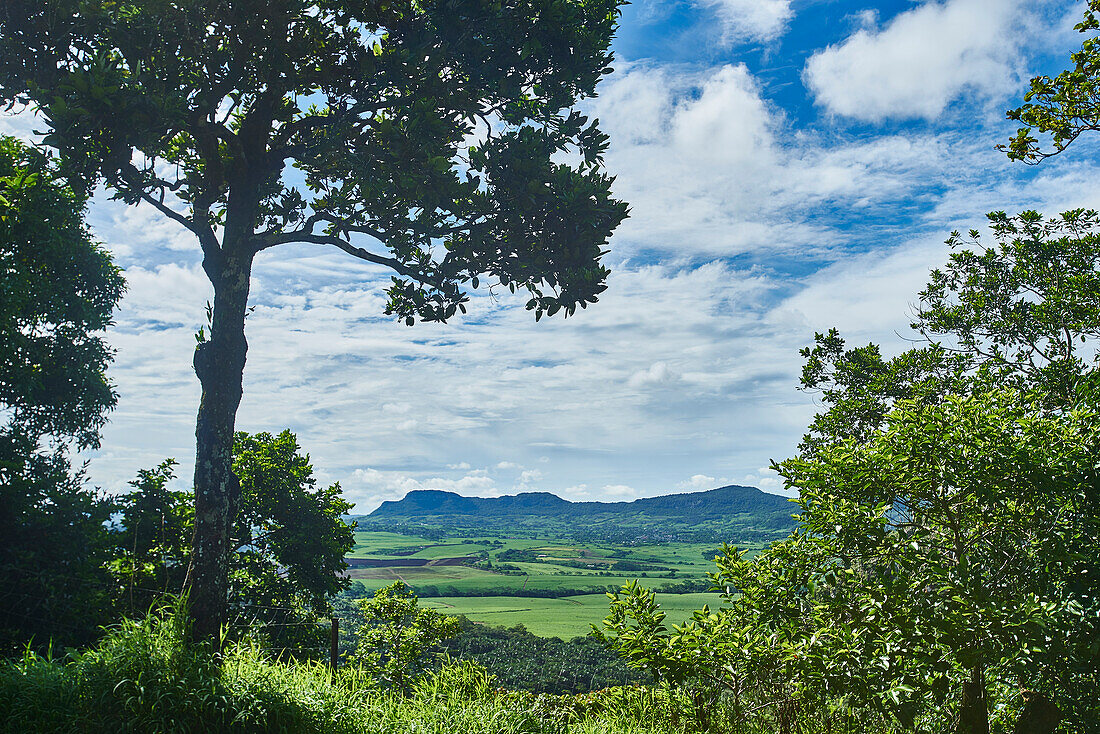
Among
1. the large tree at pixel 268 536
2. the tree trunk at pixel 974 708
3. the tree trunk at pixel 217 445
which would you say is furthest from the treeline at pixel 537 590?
the tree trunk at pixel 974 708

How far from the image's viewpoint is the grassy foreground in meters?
5.86

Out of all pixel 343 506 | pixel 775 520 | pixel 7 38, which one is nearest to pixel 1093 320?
pixel 343 506

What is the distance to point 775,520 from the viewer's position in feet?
547

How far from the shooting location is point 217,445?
29.3 ft

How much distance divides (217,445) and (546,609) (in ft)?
246

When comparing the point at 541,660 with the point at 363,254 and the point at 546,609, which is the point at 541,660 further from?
the point at 546,609

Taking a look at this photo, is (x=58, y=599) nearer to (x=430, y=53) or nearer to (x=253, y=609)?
(x=253, y=609)

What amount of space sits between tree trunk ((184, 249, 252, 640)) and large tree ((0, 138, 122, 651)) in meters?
2.89

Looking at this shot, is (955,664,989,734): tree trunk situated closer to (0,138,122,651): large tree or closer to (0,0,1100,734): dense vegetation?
(0,0,1100,734): dense vegetation

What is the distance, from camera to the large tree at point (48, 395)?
10852 millimetres

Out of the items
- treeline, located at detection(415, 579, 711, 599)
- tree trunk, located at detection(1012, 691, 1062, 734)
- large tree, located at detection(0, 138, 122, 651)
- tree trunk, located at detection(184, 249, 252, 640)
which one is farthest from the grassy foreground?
treeline, located at detection(415, 579, 711, 599)

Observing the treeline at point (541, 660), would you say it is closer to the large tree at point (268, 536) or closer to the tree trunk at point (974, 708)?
the large tree at point (268, 536)

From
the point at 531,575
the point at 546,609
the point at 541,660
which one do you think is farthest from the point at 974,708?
the point at 531,575

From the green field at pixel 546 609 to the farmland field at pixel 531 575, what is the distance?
0.12 meters
